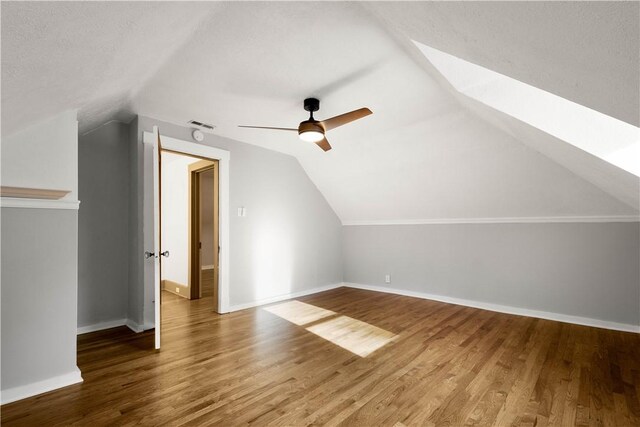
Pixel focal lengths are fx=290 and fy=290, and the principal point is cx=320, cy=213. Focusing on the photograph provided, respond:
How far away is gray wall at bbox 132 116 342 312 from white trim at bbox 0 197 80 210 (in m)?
1.16

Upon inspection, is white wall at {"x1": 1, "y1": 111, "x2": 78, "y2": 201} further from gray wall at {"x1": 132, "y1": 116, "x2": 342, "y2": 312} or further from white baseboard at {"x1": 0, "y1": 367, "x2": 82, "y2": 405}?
white baseboard at {"x1": 0, "y1": 367, "x2": 82, "y2": 405}

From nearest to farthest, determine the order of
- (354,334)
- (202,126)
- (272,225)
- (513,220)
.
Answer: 1. (354,334)
2. (202,126)
3. (513,220)
4. (272,225)

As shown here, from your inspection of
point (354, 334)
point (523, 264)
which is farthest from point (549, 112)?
point (354, 334)

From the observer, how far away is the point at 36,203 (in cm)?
212

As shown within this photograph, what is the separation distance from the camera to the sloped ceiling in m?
1.15

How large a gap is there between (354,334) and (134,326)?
2543 millimetres

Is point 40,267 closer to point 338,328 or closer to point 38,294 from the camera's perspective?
point 38,294

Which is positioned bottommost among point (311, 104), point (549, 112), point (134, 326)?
point (134, 326)

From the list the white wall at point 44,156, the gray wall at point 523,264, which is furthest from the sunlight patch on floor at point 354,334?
the white wall at point 44,156

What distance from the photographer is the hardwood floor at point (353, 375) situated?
1818 mm

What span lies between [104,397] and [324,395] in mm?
1536

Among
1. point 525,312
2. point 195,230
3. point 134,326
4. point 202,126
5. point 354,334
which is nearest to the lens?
point 354,334

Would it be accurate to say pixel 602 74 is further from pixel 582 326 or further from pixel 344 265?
pixel 344 265

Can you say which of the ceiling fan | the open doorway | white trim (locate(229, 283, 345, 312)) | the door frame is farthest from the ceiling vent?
white trim (locate(229, 283, 345, 312))
